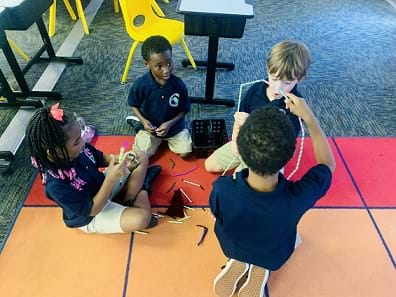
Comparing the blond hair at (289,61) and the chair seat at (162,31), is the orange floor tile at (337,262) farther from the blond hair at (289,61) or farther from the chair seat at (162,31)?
the chair seat at (162,31)

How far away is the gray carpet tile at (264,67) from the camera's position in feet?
7.04

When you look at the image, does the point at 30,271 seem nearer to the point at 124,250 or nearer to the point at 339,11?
the point at 124,250

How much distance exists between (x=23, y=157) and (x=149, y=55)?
101 centimetres

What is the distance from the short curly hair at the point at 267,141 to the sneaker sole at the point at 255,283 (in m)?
0.56

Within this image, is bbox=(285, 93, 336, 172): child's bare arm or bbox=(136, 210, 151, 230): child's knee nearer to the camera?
bbox=(285, 93, 336, 172): child's bare arm

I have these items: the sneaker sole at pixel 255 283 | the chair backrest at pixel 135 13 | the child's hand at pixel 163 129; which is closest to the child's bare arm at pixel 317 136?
the sneaker sole at pixel 255 283

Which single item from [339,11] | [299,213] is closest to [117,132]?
[299,213]

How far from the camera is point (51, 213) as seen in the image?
1.59 meters

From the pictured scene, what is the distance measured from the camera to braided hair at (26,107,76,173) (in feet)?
3.48

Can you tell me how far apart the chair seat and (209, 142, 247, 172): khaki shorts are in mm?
967

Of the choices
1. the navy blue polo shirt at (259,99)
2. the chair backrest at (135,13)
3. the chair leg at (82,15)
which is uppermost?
the navy blue polo shirt at (259,99)

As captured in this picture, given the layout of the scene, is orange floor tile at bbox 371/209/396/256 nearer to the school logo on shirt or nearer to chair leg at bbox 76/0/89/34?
the school logo on shirt

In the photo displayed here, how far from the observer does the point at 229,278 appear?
4.17ft

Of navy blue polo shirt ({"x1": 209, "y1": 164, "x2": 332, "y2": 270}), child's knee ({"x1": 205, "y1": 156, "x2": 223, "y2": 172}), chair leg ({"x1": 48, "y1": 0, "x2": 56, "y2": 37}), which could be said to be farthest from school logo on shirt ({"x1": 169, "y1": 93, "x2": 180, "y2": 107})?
chair leg ({"x1": 48, "y1": 0, "x2": 56, "y2": 37})
